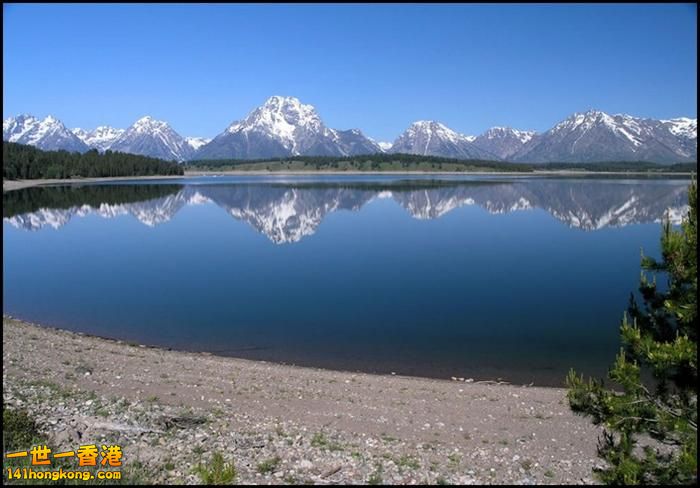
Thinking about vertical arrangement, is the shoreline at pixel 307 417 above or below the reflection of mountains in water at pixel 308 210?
below

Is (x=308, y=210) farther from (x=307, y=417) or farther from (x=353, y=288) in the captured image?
(x=307, y=417)

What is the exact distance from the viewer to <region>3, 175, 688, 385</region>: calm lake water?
20.8 metres

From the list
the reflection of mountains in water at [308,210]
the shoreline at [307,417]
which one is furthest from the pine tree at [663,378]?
the reflection of mountains in water at [308,210]

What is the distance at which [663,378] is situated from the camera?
28.2 feet

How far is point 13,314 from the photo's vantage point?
2577 centimetres

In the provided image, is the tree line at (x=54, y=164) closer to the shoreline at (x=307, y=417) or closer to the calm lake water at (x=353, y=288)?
the calm lake water at (x=353, y=288)

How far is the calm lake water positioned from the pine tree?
9.21m

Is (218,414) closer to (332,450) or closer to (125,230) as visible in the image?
(332,450)

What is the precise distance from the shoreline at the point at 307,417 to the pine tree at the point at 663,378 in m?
2.45

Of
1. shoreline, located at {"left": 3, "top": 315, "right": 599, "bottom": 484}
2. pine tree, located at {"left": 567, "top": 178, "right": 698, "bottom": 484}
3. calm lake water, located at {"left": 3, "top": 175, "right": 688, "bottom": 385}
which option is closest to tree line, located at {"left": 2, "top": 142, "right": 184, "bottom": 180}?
calm lake water, located at {"left": 3, "top": 175, "right": 688, "bottom": 385}

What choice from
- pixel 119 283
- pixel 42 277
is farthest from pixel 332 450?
pixel 42 277

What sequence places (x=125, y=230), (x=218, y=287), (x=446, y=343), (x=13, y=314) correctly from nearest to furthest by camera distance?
(x=446, y=343), (x=13, y=314), (x=218, y=287), (x=125, y=230)

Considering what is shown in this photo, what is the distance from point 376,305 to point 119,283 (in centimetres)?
1601

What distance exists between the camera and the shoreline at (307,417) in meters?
10.9
